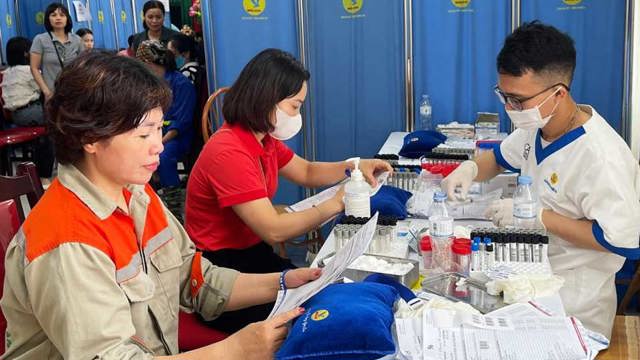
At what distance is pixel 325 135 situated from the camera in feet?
13.1

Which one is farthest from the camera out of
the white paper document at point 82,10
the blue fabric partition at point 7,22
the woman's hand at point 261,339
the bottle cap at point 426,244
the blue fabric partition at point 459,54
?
the blue fabric partition at point 7,22

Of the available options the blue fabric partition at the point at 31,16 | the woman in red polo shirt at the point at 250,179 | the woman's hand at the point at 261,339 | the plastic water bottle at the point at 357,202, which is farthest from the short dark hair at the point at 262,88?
the blue fabric partition at the point at 31,16

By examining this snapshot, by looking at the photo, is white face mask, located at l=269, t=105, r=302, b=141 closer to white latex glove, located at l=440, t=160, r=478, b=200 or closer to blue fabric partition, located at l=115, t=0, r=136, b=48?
white latex glove, located at l=440, t=160, r=478, b=200

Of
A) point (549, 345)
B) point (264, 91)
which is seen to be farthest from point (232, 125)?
point (549, 345)

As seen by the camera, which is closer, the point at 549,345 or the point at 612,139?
the point at 549,345

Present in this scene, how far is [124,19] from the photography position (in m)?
7.27

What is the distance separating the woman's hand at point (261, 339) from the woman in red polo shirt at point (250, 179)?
25.6 inches

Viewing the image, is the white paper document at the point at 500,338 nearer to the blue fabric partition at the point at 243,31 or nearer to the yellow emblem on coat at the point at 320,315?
the yellow emblem on coat at the point at 320,315

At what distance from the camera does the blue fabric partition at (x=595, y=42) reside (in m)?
3.28

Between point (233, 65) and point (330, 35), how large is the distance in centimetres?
67

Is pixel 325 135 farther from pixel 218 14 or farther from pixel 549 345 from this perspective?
pixel 549 345

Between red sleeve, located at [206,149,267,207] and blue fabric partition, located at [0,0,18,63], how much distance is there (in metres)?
7.00

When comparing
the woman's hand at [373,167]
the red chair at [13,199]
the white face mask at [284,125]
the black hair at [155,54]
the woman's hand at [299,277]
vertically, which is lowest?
the woman's hand at [299,277]

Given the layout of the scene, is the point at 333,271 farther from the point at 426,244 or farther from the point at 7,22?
the point at 7,22
